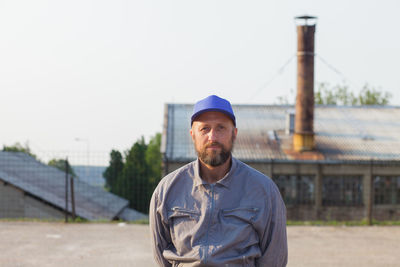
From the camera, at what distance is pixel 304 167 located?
25672 mm

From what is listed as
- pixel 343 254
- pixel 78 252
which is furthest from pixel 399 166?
pixel 78 252

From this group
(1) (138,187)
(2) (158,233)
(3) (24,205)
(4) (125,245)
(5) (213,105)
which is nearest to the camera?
(5) (213,105)

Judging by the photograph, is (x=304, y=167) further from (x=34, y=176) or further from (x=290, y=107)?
(x=34, y=176)

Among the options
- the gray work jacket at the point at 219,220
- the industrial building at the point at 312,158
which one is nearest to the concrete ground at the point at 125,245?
the gray work jacket at the point at 219,220

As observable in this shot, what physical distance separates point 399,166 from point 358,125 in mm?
4001

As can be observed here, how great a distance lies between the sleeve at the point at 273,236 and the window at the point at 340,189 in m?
23.6

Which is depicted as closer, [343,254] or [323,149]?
[343,254]

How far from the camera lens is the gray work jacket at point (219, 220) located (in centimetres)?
275

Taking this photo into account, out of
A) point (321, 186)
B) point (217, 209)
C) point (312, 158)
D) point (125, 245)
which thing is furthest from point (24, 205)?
point (217, 209)

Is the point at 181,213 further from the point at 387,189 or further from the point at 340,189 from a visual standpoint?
the point at 387,189

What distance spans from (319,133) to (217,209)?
1031 inches

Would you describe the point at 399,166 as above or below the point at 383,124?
below

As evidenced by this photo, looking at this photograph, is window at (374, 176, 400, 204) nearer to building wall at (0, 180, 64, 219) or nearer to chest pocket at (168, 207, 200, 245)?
building wall at (0, 180, 64, 219)

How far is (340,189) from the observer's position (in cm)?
2577
